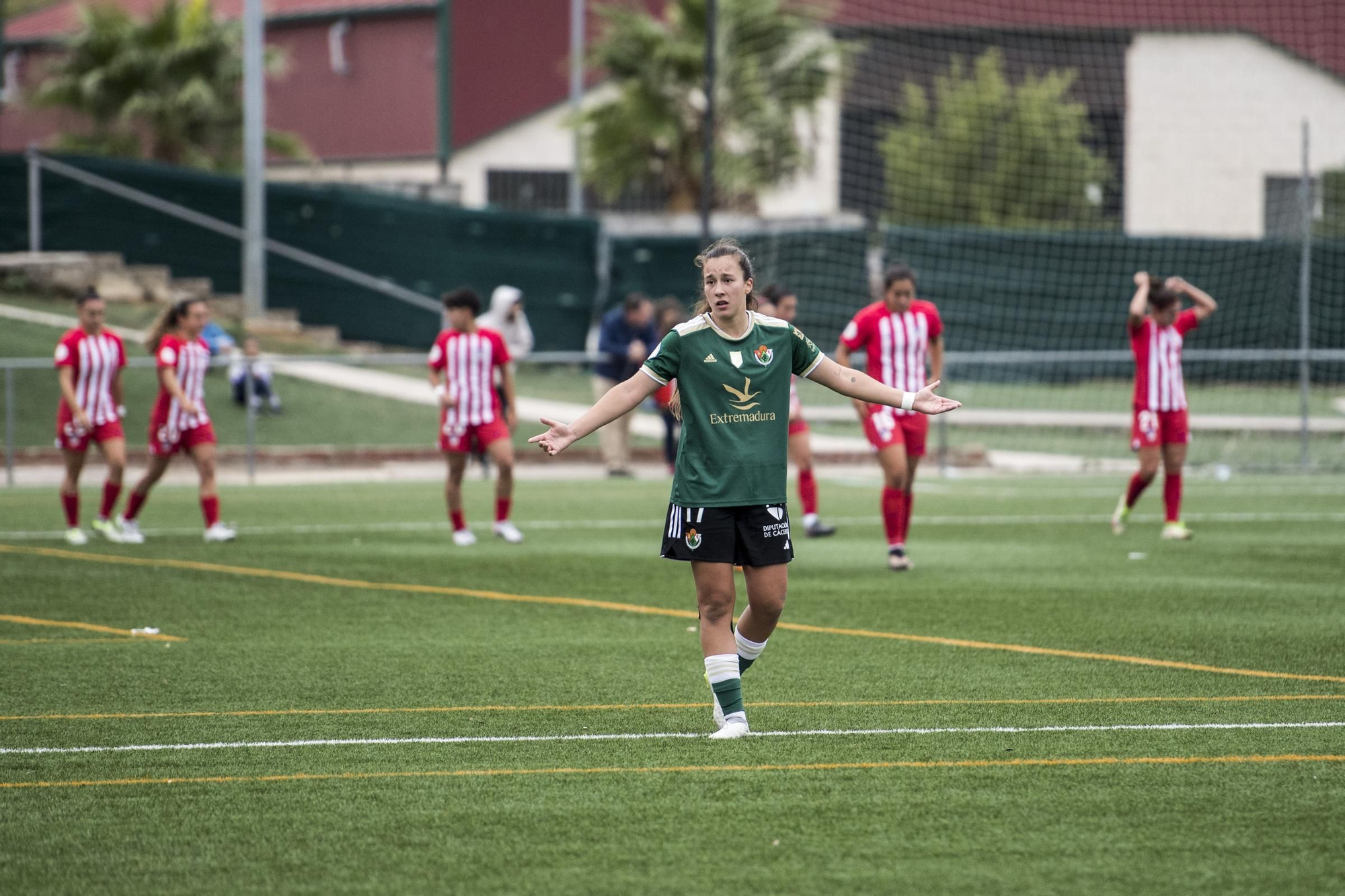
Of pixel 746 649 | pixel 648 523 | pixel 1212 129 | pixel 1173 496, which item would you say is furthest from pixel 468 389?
pixel 1212 129

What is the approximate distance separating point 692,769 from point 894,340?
6.90 metres

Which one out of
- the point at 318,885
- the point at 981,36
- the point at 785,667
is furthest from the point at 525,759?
the point at 981,36

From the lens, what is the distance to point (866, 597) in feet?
35.5

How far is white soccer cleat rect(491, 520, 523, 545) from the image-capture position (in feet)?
46.9

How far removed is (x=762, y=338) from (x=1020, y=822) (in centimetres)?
217

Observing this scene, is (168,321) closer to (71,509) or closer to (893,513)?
(71,509)

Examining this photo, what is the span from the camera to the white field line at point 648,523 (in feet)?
49.8

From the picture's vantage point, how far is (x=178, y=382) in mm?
13578

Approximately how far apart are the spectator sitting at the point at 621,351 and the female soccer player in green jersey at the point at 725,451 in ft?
50.8

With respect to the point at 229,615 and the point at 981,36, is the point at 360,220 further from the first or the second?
the point at 229,615

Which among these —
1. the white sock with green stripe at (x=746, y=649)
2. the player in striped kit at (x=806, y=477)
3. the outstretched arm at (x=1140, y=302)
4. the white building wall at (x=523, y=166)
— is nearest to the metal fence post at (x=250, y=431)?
the player in striped kit at (x=806, y=477)

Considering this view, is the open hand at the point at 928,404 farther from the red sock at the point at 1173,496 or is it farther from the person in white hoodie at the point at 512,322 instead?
the person in white hoodie at the point at 512,322

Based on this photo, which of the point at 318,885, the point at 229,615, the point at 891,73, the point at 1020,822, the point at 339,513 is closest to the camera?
the point at 318,885

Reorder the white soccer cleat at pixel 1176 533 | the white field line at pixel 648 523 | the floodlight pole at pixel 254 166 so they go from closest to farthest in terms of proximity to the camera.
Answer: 1. the white soccer cleat at pixel 1176 533
2. the white field line at pixel 648 523
3. the floodlight pole at pixel 254 166
